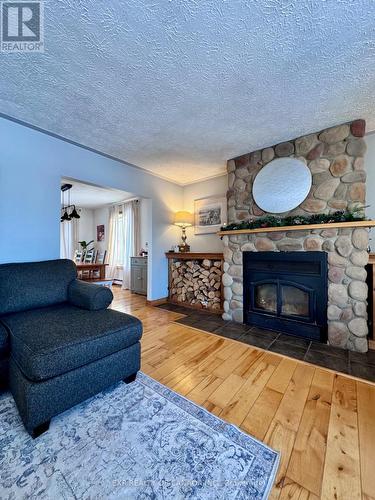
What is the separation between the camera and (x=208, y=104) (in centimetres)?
189

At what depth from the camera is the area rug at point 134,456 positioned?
2.87ft

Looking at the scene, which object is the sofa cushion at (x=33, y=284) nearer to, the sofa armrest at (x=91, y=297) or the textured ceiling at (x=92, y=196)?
the sofa armrest at (x=91, y=297)

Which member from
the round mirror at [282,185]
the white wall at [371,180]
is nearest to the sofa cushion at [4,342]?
the round mirror at [282,185]

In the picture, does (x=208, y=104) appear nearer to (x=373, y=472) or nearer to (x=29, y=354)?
(x=29, y=354)

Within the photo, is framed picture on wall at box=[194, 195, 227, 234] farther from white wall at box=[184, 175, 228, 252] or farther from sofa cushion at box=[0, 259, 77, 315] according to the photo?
sofa cushion at box=[0, 259, 77, 315]

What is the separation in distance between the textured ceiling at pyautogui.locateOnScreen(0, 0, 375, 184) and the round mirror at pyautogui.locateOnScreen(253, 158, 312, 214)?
357 mm

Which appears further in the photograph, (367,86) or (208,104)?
(208,104)

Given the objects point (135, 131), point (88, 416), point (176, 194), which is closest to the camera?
point (88, 416)

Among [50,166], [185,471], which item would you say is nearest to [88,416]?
[185,471]

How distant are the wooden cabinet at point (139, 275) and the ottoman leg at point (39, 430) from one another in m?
3.43

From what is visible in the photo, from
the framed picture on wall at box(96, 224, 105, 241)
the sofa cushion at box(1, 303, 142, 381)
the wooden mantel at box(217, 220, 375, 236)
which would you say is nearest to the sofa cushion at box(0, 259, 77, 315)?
the sofa cushion at box(1, 303, 142, 381)

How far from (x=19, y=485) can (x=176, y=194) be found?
12.9 feet

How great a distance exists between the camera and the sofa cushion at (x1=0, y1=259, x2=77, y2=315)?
1.76 m

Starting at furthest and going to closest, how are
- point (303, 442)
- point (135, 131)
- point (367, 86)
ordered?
1. point (135, 131)
2. point (367, 86)
3. point (303, 442)
